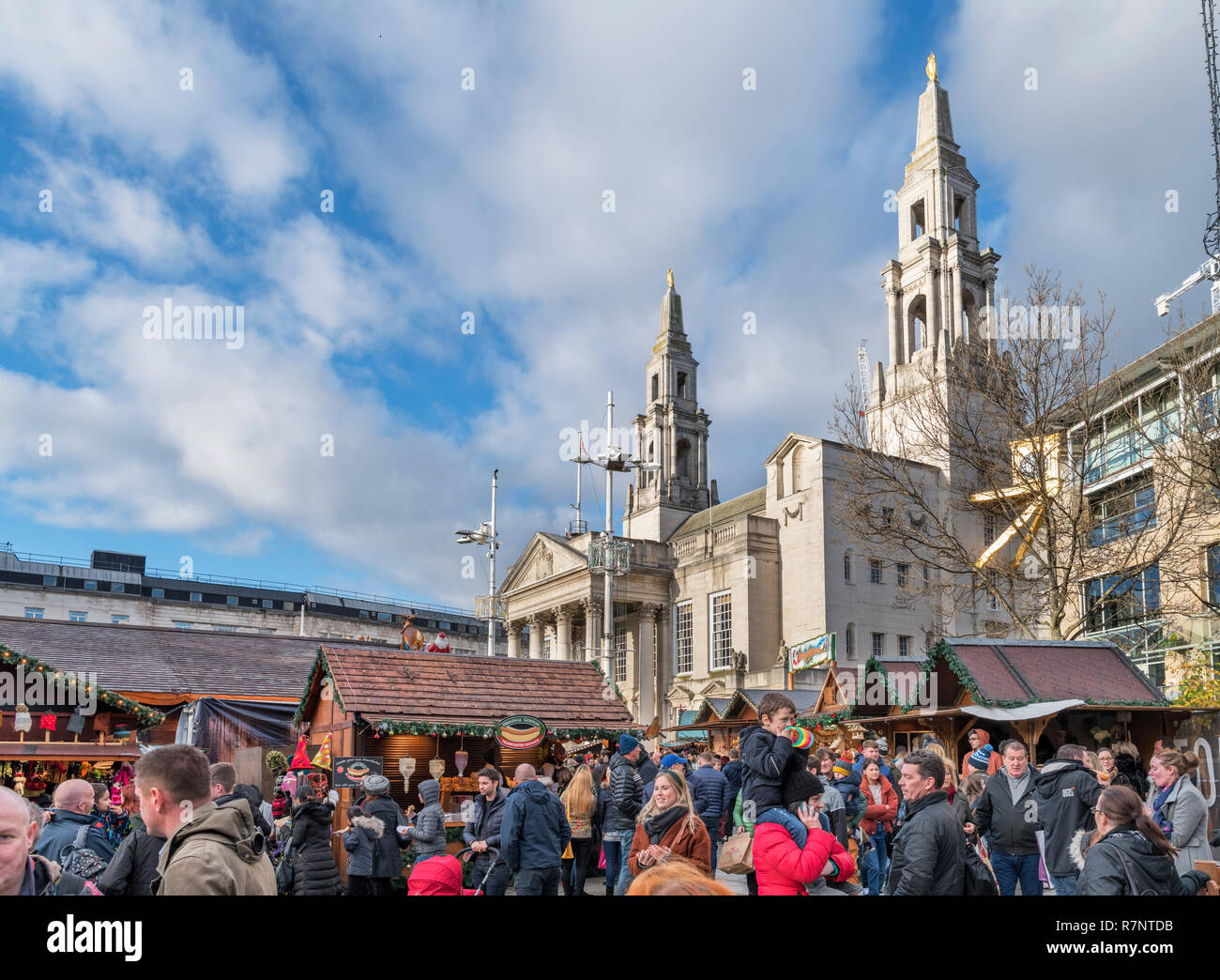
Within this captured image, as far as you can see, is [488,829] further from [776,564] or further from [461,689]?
[776,564]

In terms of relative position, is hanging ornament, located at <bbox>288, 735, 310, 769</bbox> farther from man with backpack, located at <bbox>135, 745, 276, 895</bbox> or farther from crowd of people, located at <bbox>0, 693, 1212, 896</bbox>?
man with backpack, located at <bbox>135, 745, 276, 895</bbox>

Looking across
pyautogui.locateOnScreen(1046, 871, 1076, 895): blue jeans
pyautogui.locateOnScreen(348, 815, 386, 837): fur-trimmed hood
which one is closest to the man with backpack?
pyautogui.locateOnScreen(348, 815, 386, 837): fur-trimmed hood

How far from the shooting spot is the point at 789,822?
5707 millimetres

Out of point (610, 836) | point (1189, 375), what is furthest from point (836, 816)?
point (1189, 375)

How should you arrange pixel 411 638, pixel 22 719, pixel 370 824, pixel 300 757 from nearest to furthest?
pixel 370 824
pixel 22 719
pixel 300 757
pixel 411 638

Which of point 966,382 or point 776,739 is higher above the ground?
point 966,382

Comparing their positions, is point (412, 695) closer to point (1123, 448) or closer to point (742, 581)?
point (1123, 448)

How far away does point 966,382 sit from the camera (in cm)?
2509

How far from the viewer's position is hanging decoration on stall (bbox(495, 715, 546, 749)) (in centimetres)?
1719

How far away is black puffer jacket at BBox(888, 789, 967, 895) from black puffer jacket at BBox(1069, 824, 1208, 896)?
605 millimetres

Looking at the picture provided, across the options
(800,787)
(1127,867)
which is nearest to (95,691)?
(800,787)

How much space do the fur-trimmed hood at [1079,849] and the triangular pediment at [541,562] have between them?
4675 cm

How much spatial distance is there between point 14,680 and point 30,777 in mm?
1919

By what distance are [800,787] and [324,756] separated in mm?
12607
